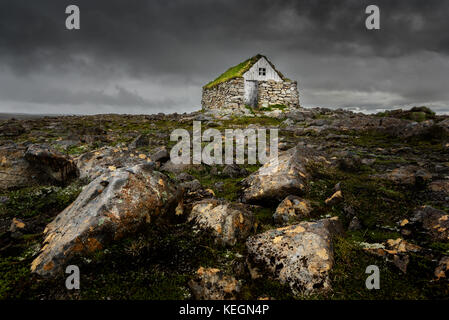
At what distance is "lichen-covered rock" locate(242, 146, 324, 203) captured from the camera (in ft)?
23.6

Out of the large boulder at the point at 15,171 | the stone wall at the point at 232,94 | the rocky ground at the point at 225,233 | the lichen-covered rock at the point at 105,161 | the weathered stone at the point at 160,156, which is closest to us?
the rocky ground at the point at 225,233

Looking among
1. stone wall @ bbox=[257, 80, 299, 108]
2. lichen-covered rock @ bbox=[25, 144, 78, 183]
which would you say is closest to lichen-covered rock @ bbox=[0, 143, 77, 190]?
lichen-covered rock @ bbox=[25, 144, 78, 183]

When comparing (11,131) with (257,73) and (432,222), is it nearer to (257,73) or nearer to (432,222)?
(432,222)

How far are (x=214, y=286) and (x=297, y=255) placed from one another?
162cm

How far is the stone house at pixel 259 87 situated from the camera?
116 ft

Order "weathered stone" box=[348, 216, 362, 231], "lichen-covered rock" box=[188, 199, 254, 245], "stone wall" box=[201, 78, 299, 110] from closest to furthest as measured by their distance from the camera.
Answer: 1. "lichen-covered rock" box=[188, 199, 254, 245]
2. "weathered stone" box=[348, 216, 362, 231]
3. "stone wall" box=[201, 78, 299, 110]

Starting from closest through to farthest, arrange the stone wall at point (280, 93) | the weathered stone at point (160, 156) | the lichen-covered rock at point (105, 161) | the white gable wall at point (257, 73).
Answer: the lichen-covered rock at point (105, 161) → the weathered stone at point (160, 156) → the white gable wall at point (257, 73) → the stone wall at point (280, 93)

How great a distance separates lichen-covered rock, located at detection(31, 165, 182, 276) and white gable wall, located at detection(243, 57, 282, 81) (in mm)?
33211

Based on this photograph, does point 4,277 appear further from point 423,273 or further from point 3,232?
point 423,273

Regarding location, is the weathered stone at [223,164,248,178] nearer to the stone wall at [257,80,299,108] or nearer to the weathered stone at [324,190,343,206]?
the weathered stone at [324,190,343,206]

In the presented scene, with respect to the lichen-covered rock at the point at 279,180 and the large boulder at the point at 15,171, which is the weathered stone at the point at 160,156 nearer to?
the large boulder at the point at 15,171

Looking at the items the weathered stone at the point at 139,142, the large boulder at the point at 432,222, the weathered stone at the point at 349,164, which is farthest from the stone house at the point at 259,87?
the large boulder at the point at 432,222

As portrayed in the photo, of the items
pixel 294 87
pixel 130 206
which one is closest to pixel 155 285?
pixel 130 206

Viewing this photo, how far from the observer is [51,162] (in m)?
8.91
